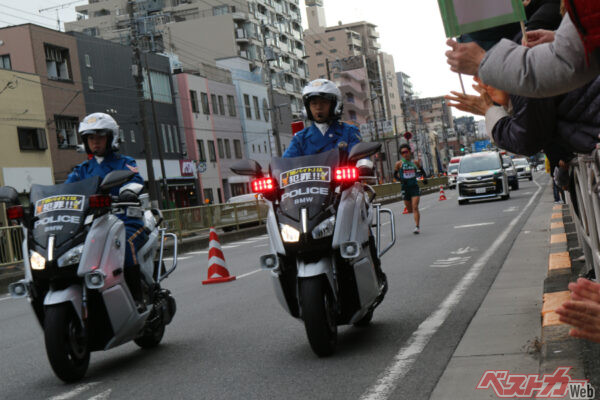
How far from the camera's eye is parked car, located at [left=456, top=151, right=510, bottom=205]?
27.9m

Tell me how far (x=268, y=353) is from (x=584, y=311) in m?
4.06

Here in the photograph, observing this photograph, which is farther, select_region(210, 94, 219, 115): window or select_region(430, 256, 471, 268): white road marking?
select_region(210, 94, 219, 115): window

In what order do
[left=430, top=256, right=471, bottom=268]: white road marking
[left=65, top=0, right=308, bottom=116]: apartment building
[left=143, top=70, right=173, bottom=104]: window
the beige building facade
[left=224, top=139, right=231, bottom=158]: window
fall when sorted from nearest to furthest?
[left=430, top=256, right=471, bottom=268]: white road marking
the beige building facade
[left=143, top=70, right=173, bottom=104]: window
[left=224, top=139, right=231, bottom=158]: window
[left=65, top=0, right=308, bottom=116]: apartment building

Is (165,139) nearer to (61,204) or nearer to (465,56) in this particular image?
(61,204)

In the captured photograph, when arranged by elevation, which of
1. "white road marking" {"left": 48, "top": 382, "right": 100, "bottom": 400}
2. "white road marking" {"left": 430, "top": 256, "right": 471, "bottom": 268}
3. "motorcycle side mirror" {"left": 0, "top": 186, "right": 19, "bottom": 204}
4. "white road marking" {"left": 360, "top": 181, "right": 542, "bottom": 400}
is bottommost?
"white road marking" {"left": 430, "top": 256, "right": 471, "bottom": 268}

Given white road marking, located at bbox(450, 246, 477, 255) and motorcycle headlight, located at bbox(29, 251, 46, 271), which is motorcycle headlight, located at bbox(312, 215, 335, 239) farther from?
white road marking, located at bbox(450, 246, 477, 255)

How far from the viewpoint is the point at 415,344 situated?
18.7ft

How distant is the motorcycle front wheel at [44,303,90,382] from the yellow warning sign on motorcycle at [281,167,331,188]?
167 centimetres

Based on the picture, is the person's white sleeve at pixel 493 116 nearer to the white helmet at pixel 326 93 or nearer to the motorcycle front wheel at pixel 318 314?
the motorcycle front wheel at pixel 318 314

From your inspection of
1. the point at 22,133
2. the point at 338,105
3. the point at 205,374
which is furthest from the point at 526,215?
the point at 22,133

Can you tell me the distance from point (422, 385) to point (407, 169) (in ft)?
46.0

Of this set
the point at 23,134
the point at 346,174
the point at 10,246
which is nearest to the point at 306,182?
the point at 346,174

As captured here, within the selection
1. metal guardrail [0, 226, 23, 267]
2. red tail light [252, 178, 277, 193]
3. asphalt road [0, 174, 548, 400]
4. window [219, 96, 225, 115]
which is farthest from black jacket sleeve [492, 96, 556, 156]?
window [219, 96, 225, 115]

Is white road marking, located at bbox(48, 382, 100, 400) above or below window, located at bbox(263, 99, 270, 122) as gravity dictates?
below
